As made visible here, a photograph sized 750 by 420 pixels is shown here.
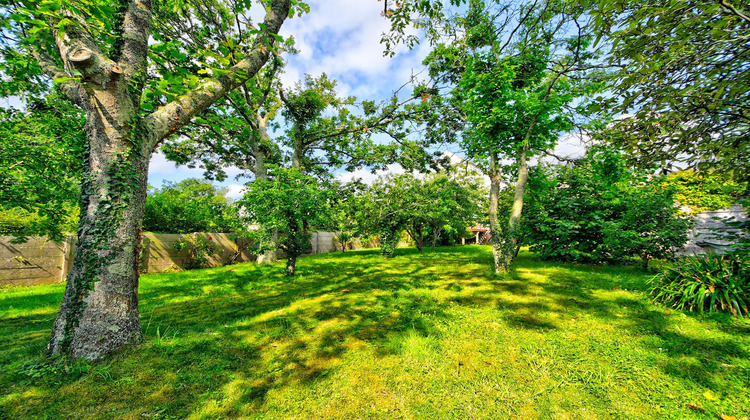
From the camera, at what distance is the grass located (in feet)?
6.65

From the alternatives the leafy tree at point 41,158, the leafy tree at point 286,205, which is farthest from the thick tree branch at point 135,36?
the leafy tree at point 286,205

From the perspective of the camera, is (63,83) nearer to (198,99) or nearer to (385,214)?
(198,99)

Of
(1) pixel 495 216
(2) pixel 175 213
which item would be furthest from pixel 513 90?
(2) pixel 175 213

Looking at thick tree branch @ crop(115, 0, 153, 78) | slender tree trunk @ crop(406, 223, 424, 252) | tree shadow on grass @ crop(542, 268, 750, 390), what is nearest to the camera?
tree shadow on grass @ crop(542, 268, 750, 390)

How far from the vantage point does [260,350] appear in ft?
9.80

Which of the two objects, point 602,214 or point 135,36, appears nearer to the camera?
point 135,36

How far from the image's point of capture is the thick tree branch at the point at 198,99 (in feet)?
10.2

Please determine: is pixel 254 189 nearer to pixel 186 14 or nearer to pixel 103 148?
pixel 103 148

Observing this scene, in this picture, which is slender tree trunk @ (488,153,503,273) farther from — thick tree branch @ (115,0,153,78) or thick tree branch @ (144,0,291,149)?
thick tree branch @ (115,0,153,78)

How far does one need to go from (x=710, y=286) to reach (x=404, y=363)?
5.02 metres

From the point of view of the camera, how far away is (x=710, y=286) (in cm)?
378

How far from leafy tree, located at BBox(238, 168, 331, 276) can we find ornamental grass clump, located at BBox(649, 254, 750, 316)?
7.02 meters

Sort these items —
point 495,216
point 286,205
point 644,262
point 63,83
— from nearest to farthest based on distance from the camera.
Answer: point 63,83
point 286,205
point 644,262
point 495,216

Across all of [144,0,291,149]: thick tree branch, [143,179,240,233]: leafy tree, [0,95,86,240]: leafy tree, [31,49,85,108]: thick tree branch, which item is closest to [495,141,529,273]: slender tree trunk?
[144,0,291,149]: thick tree branch
